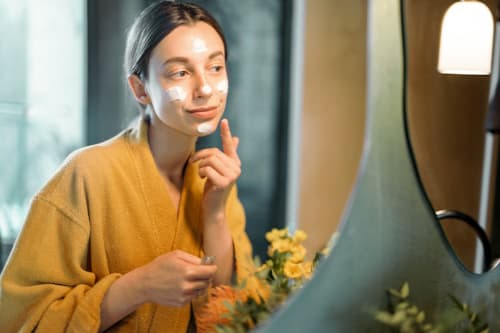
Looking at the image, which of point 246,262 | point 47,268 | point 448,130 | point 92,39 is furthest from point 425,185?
point 92,39

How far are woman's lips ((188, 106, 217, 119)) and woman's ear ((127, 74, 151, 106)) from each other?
5cm

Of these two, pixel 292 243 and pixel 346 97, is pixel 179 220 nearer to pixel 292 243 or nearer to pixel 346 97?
pixel 292 243

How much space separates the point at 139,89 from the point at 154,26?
62 mm

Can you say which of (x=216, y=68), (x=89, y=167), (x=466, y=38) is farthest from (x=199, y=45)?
(x=466, y=38)

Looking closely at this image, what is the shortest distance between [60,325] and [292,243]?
22cm

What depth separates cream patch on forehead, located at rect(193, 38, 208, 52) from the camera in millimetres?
545

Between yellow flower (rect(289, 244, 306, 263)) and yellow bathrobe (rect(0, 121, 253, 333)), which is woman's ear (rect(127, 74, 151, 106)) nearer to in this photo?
yellow bathrobe (rect(0, 121, 253, 333))

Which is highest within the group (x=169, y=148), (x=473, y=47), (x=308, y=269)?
(x=473, y=47)

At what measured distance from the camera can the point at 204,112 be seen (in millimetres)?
555

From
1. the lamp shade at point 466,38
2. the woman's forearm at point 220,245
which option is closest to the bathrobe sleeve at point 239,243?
the woman's forearm at point 220,245

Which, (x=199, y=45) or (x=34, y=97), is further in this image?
(x=34, y=97)

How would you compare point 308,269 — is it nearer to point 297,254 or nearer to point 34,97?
point 297,254

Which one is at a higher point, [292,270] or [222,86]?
[222,86]

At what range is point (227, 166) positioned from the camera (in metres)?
0.57
